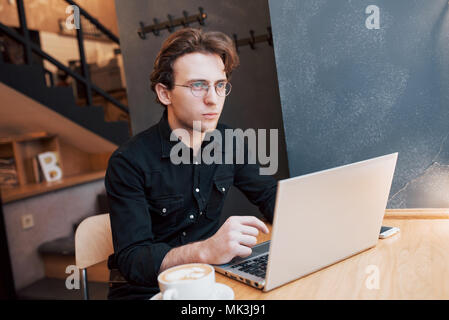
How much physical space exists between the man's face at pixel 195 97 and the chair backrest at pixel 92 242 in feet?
1.52

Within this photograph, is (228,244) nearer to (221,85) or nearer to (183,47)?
(221,85)

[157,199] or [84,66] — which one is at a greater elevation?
[84,66]

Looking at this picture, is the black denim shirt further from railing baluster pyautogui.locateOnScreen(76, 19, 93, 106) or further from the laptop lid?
railing baluster pyautogui.locateOnScreen(76, 19, 93, 106)

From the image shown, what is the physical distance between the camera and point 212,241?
102 centimetres

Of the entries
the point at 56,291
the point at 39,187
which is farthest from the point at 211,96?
the point at 39,187

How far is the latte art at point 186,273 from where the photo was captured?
0.82 m

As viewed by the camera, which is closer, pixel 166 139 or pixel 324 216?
pixel 324 216

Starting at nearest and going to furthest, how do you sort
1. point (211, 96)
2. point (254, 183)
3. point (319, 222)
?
point (319, 222) → point (211, 96) → point (254, 183)

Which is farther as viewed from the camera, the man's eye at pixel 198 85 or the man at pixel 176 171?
the man's eye at pixel 198 85

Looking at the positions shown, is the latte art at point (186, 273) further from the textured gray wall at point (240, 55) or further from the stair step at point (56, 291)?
the stair step at point (56, 291)

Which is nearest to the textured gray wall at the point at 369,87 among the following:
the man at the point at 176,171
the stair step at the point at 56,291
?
the man at the point at 176,171

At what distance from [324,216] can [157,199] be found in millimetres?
667

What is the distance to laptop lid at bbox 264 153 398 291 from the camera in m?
0.82

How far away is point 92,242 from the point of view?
1427 millimetres
